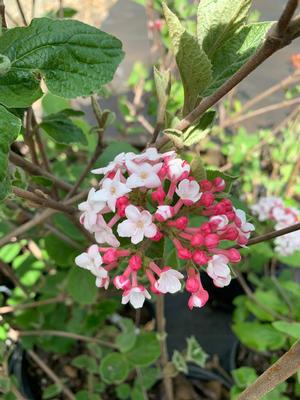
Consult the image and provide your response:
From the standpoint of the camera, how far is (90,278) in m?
0.98

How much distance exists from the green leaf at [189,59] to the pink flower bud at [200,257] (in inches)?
6.6

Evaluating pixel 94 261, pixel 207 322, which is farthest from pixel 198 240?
pixel 207 322

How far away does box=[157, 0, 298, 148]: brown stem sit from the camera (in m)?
0.46

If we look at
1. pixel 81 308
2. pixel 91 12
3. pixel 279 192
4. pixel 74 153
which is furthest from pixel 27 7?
pixel 81 308

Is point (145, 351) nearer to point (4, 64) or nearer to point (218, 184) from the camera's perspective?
point (218, 184)

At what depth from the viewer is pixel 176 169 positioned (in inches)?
21.8

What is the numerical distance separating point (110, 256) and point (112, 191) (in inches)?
2.8

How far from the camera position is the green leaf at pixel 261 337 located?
46.6 inches

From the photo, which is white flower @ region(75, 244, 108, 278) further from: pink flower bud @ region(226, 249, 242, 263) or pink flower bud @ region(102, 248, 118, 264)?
pink flower bud @ region(226, 249, 242, 263)

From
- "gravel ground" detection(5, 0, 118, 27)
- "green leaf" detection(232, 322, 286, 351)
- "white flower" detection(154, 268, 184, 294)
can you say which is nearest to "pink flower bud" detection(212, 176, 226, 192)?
"white flower" detection(154, 268, 184, 294)

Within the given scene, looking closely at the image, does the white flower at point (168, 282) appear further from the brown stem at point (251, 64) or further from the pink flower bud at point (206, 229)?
the brown stem at point (251, 64)

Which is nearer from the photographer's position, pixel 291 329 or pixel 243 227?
pixel 243 227

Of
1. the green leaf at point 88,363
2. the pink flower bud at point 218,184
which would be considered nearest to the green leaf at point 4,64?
the pink flower bud at point 218,184

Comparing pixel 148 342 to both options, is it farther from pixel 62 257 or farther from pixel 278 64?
pixel 278 64
